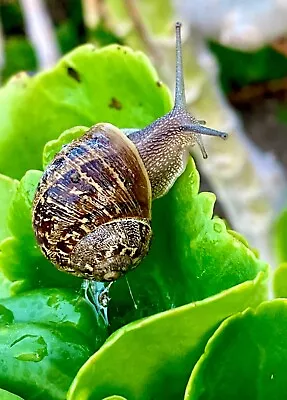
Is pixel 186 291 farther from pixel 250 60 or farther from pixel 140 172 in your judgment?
pixel 250 60

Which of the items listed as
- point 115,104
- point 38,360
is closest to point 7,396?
point 38,360

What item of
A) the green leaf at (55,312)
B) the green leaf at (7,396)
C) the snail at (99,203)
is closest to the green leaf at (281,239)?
the snail at (99,203)

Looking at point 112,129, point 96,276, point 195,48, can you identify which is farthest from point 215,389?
point 195,48

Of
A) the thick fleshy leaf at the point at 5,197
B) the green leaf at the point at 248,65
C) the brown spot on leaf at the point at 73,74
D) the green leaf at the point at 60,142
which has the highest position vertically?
the brown spot on leaf at the point at 73,74

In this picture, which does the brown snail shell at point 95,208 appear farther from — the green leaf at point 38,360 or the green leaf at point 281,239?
the green leaf at point 281,239

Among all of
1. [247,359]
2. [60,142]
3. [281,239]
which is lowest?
[281,239]

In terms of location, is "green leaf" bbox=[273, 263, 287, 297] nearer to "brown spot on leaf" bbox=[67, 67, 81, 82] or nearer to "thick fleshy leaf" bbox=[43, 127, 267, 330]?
"thick fleshy leaf" bbox=[43, 127, 267, 330]

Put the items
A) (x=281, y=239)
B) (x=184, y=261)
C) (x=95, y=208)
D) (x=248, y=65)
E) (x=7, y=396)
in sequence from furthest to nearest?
(x=248, y=65), (x=281, y=239), (x=95, y=208), (x=184, y=261), (x=7, y=396)

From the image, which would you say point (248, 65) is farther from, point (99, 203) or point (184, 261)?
point (184, 261)
